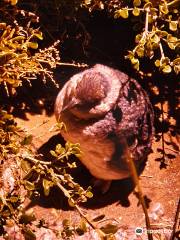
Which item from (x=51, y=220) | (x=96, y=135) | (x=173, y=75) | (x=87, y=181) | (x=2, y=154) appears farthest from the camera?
(x=173, y=75)

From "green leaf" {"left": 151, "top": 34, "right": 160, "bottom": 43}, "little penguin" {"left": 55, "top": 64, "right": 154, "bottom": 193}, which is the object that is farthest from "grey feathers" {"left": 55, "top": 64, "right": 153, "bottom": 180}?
"green leaf" {"left": 151, "top": 34, "right": 160, "bottom": 43}

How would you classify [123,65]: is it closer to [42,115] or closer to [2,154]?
[42,115]

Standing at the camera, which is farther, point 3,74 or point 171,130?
point 171,130

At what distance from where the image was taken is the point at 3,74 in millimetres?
2492

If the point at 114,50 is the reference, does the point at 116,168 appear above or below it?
below

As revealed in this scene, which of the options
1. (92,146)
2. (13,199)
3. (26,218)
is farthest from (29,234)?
(92,146)

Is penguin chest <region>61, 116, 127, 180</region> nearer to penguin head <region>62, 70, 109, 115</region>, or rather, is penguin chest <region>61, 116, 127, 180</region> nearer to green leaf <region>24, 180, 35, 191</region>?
penguin head <region>62, 70, 109, 115</region>

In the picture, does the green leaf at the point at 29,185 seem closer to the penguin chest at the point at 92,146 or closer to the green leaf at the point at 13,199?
the green leaf at the point at 13,199

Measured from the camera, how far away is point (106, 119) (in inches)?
129

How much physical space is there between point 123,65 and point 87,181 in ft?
4.12

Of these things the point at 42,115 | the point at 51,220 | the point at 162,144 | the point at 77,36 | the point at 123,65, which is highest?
the point at 77,36

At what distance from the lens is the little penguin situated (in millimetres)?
3189

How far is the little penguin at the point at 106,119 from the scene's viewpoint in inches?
126

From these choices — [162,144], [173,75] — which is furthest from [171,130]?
[173,75]
